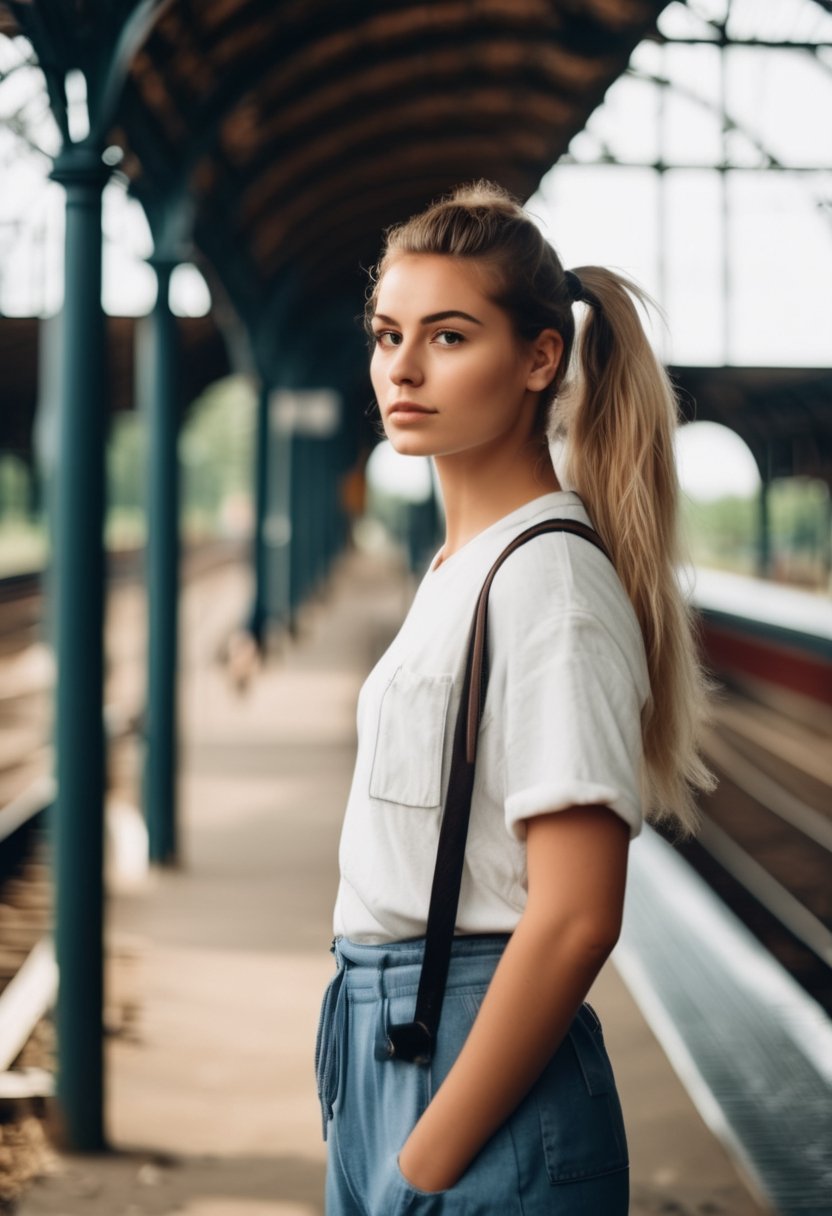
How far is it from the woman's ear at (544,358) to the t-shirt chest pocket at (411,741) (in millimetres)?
318

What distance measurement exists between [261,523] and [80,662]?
38.2ft

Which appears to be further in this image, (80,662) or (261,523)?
(261,523)

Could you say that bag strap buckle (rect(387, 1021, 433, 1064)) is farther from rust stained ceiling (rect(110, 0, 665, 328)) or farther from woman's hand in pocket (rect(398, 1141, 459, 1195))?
rust stained ceiling (rect(110, 0, 665, 328))

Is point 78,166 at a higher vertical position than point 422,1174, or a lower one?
higher

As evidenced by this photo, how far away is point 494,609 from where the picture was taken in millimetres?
1322

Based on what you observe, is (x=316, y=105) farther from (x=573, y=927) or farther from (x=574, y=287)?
(x=573, y=927)

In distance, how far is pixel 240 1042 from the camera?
468cm

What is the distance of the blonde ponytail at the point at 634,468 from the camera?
4.78 ft

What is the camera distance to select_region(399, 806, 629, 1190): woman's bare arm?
125 centimetres

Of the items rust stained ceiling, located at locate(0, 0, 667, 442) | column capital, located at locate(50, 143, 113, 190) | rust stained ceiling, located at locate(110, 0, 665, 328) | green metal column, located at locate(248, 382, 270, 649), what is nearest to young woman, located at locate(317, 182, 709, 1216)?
rust stained ceiling, located at locate(0, 0, 667, 442)

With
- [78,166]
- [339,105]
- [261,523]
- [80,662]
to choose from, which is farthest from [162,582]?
[261,523]

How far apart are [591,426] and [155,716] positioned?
5.71 meters

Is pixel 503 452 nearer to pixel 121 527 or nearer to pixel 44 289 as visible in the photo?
pixel 44 289

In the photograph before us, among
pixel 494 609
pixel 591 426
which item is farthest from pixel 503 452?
pixel 494 609
